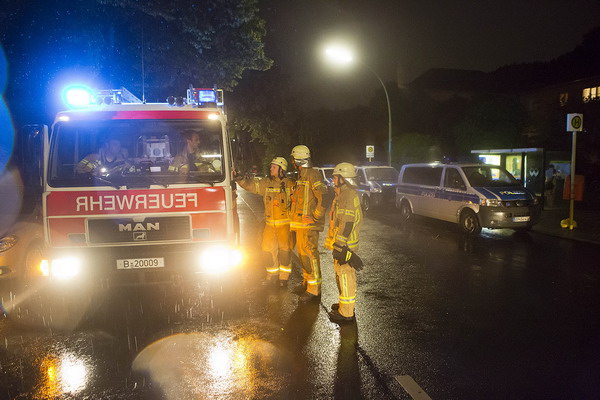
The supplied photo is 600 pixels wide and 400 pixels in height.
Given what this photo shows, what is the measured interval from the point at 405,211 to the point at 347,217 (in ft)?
34.7

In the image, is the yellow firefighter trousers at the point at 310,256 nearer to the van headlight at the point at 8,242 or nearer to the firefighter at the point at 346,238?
the firefighter at the point at 346,238

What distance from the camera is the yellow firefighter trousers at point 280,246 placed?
722 cm


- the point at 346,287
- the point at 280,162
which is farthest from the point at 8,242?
the point at 346,287

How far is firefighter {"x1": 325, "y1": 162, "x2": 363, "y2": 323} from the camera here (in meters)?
5.65

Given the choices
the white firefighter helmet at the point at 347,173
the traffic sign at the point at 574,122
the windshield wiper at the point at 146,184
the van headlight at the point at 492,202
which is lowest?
the van headlight at the point at 492,202

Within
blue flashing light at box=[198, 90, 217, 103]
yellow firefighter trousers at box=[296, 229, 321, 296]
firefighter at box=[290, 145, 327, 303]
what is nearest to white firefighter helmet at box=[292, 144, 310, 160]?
firefighter at box=[290, 145, 327, 303]

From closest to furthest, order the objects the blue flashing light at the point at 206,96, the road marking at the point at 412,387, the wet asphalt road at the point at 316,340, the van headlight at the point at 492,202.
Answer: the road marking at the point at 412,387 → the wet asphalt road at the point at 316,340 → the blue flashing light at the point at 206,96 → the van headlight at the point at 492,202

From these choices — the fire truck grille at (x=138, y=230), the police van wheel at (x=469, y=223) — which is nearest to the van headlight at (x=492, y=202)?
the police van wheel at (x=469, y=223)

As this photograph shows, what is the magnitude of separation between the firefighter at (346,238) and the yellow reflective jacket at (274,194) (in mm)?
1340

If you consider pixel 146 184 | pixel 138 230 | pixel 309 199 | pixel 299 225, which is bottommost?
pixel 299 225

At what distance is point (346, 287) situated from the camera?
226 inches

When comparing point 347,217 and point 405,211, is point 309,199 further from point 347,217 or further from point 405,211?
point 405,211

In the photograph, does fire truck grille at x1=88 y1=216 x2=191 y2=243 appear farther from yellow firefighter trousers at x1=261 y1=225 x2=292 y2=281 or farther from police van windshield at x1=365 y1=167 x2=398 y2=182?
police van windshield at x1=365 y1=167 x2=398 y2=182

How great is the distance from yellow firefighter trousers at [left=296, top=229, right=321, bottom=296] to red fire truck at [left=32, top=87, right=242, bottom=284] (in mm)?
964
